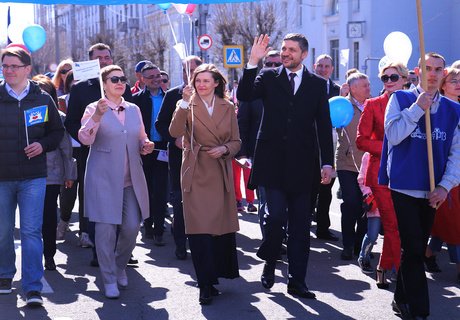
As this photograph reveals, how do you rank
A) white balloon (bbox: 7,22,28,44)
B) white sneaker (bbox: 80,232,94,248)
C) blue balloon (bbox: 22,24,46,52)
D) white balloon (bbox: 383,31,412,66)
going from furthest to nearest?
white balloon (bbox: 7,22,28,44)
blue balloon (bbox: 22,24,46,52)
white sneaker (bbox: 80,232,94,248)
white balloon (bbox: 383,31,412,66)

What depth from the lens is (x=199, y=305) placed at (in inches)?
265

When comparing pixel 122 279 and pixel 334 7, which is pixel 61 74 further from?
pixel 334 7

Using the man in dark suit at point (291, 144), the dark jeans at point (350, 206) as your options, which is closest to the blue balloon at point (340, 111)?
the dark jeans at point (350, 206)

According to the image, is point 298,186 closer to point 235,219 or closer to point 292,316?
point 235,219

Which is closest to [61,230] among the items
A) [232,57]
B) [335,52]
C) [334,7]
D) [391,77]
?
[391,77]

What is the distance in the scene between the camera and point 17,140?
6.78 meters

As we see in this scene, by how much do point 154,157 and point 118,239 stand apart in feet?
7.92

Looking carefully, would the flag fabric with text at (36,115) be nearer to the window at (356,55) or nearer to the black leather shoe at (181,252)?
the black leather shoe at (181,252)

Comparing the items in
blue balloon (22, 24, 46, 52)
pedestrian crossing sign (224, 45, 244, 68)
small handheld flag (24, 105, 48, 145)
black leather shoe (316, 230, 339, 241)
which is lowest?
black leather shoe (316, 230, 339, 241)

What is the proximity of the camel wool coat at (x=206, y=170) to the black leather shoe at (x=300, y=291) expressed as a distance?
26.7 inches

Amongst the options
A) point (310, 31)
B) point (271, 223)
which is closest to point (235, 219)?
point (271, 223)

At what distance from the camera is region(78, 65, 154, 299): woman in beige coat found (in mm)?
7094

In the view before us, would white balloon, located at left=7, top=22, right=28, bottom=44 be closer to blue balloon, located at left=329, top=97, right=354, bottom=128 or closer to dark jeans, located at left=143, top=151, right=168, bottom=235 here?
dark jeans, located at left=143, top=151, right=168, bottom=235

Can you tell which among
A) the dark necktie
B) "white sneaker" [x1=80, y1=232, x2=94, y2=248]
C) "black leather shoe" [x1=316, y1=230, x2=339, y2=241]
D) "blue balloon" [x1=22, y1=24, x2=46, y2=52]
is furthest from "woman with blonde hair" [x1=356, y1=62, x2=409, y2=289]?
"blue balloon" [x1=22, y1=24, x2=46, y2=52]
